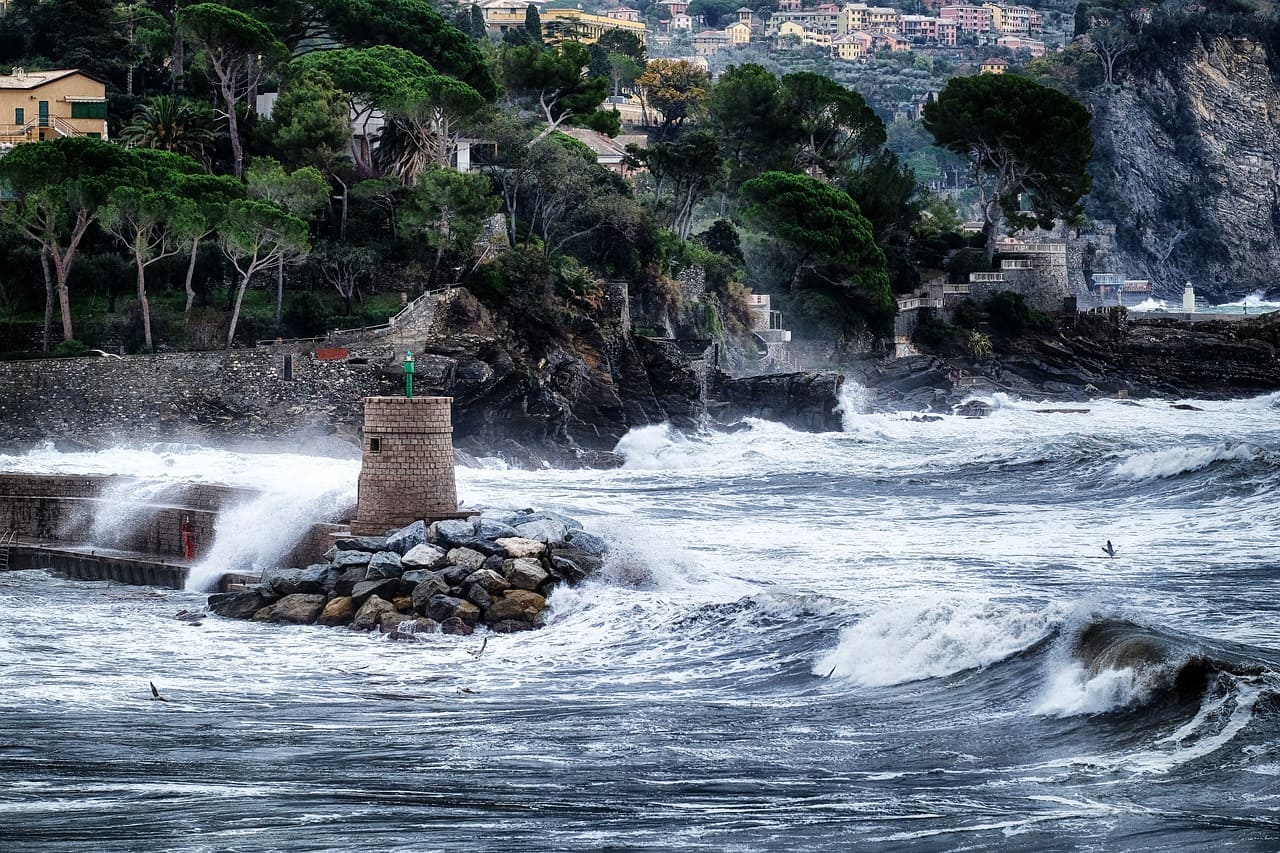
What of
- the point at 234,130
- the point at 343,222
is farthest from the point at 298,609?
the point at 234,130

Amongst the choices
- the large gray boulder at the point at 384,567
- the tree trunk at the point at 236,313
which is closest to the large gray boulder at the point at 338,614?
the large gray boulder at the point at 384,567

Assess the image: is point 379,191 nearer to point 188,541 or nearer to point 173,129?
point 173,129

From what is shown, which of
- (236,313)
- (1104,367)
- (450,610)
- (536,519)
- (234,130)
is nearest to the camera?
(450,610)

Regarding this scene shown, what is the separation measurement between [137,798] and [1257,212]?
127075 mm

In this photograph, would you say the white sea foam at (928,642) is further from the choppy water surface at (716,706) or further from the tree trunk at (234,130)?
the tree trunk at (234,130)

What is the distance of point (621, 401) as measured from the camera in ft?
165

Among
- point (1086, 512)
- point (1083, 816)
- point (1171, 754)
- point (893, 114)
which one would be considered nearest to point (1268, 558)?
point (1086, 512)

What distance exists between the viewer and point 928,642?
21234mm

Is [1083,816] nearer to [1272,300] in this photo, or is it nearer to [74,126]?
[74,126]

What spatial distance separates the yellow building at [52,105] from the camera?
184 ft

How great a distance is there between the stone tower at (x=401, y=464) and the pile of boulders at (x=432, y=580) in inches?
27.4

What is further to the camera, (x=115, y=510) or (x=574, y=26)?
(x=574, y=26)

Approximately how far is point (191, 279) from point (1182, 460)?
2324 centimetres

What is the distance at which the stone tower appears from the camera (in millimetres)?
27156
